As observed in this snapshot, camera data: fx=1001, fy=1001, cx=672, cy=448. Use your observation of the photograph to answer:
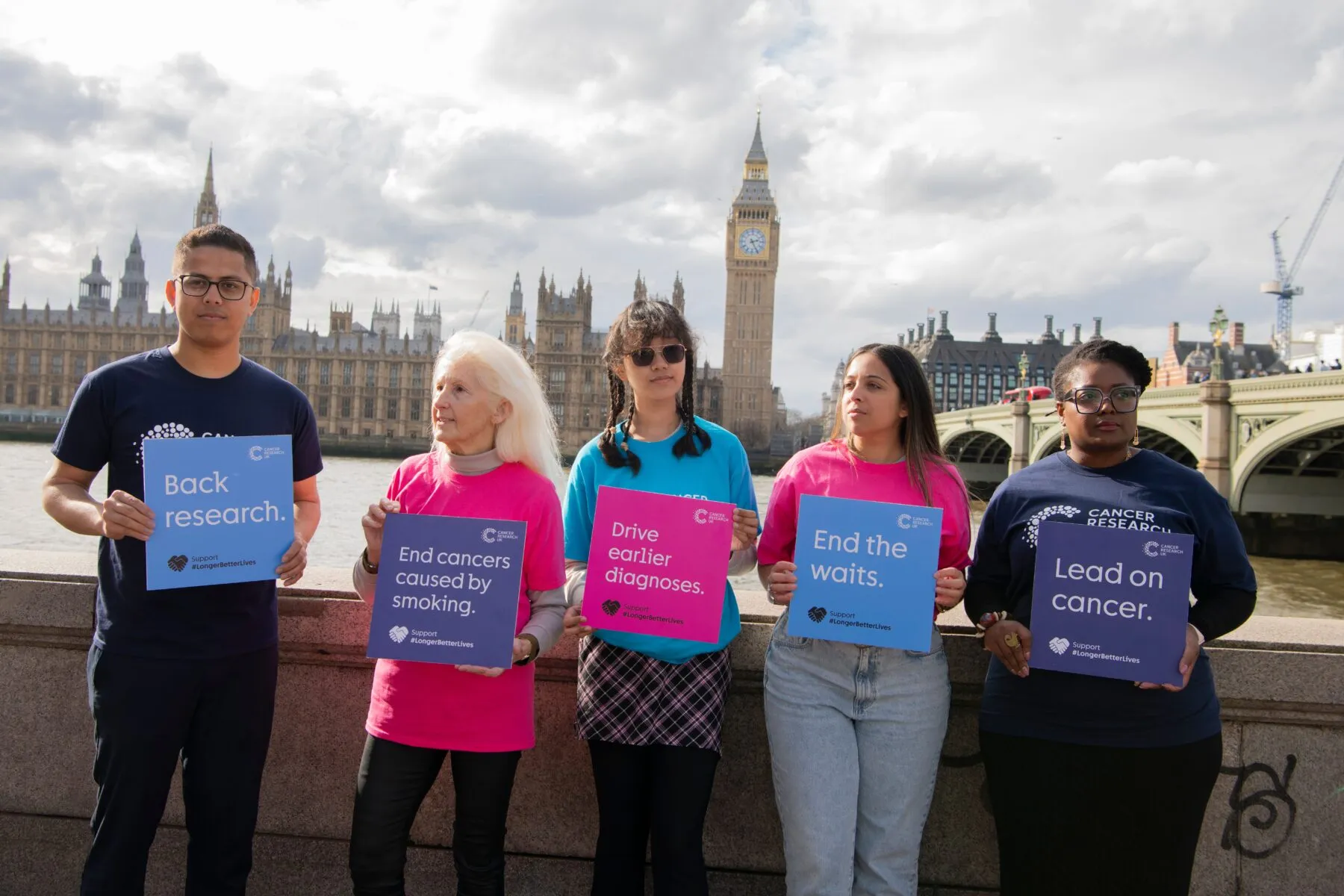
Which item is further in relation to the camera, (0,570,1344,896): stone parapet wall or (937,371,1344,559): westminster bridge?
(937,371,1344,559): westminster bridge

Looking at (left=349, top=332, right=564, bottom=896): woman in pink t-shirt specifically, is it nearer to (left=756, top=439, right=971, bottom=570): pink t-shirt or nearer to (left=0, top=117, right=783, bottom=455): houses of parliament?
(left=756, top=439, right=971, bottom=570): pink t-shirt

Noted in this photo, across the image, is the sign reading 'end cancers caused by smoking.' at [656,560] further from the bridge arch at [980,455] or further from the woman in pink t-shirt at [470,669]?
the bridge arch at [980,455]

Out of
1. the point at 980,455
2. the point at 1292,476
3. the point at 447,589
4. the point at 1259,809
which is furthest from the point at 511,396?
the point at 980,455

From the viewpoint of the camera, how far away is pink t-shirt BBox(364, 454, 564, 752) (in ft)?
5.87

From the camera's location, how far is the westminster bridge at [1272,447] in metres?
15.9

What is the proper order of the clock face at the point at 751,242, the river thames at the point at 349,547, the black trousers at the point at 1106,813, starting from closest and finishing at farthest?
the black trousers at the point at 1106,813 → the river thames at the point at 349,547 → the clock face at the point at 751,242

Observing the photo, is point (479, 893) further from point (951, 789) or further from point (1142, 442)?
point (1142, 442)

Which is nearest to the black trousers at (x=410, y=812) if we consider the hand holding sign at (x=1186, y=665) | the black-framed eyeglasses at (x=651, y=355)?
the black-framed eyeglasses at (x=651, y=355)

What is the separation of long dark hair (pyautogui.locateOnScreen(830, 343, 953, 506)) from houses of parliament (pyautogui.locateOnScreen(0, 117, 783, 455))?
183ft

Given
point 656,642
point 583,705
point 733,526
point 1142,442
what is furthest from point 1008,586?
point 1142,442

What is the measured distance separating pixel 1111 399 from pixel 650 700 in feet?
3.27

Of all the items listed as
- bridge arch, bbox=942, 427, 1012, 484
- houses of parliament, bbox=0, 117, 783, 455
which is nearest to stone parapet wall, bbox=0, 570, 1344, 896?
bridge arch, bbox=942, 427, 1012, 484

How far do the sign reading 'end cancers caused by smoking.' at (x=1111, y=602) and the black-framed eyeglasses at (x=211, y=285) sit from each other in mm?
1521

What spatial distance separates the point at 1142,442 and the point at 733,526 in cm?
2592
